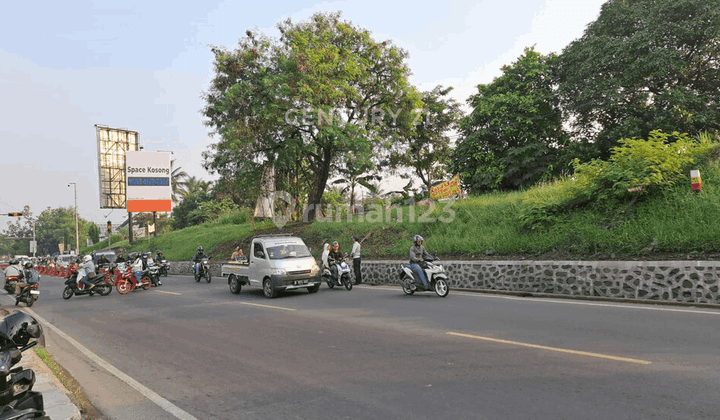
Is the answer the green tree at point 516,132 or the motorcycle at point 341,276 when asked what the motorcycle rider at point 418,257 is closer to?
the motorcycle at point 341,276

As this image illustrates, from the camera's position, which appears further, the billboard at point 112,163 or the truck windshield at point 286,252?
the billboard at point 112,163

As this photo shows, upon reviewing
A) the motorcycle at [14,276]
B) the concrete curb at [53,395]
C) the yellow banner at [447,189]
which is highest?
the yellow banner at [447,189]

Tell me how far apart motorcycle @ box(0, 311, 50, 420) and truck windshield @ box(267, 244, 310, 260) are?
12408mm

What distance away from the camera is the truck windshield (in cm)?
1606

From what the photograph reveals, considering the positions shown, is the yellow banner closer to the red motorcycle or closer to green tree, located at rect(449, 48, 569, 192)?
green tree, located at rect(449, 48, 569, 192)

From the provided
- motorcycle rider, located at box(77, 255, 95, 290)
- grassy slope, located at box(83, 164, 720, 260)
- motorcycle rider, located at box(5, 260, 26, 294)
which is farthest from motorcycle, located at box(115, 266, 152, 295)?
grassy slope, located at box(83, 164, 720, 260)

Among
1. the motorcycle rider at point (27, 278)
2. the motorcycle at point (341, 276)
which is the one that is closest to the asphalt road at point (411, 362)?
the motorcycle at point (341, 276)

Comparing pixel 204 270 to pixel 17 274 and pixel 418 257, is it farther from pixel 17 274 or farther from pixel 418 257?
pixel 418 257

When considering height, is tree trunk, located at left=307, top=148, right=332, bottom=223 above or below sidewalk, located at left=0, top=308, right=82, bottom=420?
above

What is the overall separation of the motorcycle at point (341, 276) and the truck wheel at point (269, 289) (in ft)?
8.94

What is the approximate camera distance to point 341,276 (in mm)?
17297

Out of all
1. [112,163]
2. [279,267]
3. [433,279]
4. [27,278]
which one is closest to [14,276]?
[27,278]

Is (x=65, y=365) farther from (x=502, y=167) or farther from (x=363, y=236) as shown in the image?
(x=502, y=167)

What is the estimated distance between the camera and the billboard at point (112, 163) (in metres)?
50.0
